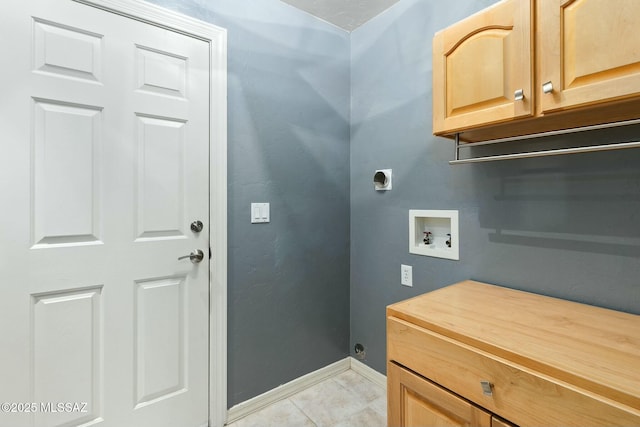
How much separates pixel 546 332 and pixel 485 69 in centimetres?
94

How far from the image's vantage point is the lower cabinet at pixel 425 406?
2.96 ft

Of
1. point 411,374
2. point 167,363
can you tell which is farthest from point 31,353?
point 411,374

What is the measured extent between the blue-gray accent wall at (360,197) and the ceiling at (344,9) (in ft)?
0.18

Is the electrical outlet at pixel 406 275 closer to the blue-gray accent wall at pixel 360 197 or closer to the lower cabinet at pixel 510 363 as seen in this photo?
the blue-gray accent wall at pixel 360 197

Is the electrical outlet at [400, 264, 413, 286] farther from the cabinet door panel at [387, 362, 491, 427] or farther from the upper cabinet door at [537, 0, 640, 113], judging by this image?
the upper cabinet door at [537, 0, 640, 113]

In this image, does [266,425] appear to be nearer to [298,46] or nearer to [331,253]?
[331,253]

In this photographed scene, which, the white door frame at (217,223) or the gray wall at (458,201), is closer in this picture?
the gray wall at (458,201)

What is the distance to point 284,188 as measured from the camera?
186 cm

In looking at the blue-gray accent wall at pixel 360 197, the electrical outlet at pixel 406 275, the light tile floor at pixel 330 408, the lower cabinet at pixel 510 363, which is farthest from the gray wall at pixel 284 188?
the lower cabinet at pixel 510 363

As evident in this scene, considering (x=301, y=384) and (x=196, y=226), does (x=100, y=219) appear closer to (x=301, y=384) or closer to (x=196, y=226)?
(x=196, y=226)

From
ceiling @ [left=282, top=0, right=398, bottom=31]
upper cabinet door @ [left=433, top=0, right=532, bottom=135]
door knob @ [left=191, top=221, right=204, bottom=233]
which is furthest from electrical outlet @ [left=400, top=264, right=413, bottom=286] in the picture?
ceiling @ [left=282, top=0, right=398, bottom=31]

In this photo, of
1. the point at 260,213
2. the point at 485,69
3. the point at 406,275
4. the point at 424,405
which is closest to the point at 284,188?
the point at 260,213

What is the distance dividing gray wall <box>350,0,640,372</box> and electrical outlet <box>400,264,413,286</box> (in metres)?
0.03

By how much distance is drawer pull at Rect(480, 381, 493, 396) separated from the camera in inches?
33.9
